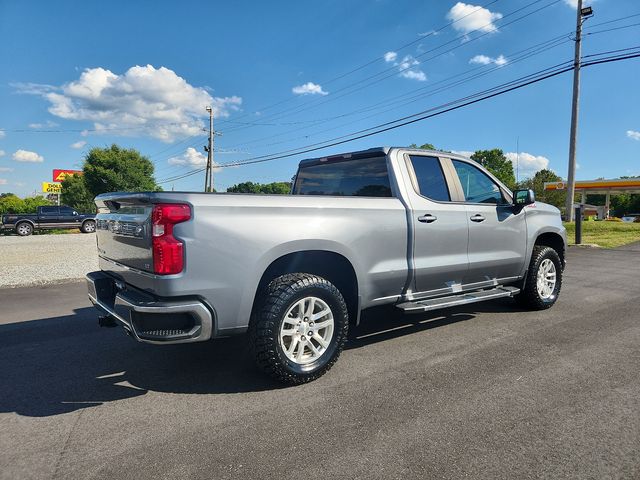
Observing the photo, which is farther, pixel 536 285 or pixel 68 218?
pixel 68 218

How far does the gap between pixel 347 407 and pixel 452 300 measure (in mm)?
1838

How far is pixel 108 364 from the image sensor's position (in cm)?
395

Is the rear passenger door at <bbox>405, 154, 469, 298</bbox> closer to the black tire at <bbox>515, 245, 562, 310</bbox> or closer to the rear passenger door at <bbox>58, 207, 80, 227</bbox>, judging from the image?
the black tire at <bbox>515, 245, 562, 310</bbox>

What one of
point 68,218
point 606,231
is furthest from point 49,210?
point 606,231

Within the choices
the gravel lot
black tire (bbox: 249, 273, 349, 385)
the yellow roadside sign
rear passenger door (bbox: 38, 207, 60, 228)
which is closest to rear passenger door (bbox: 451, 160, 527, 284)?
black tire (bbox: 249, 273, 349, 385)

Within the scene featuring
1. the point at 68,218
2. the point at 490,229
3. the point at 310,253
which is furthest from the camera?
the point at 68,218

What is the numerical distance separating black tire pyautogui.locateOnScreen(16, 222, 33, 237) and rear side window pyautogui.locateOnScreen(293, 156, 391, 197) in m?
25.5

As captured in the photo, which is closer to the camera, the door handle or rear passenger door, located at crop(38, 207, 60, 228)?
the door handle

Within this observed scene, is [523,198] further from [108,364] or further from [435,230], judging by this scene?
[108,364]

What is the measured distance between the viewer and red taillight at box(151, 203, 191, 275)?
2.89 m

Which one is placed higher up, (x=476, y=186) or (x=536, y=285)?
(x=476, y=186)

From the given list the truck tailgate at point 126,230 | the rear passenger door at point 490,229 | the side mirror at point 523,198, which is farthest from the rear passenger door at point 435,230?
the truck tailgate at point 126,230

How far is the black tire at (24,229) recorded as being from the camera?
24.7 meters

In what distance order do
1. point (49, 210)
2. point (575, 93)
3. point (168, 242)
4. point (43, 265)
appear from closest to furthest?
point (168, 242) < point (43, 265) < point (575, 93) < point (49, 210)
